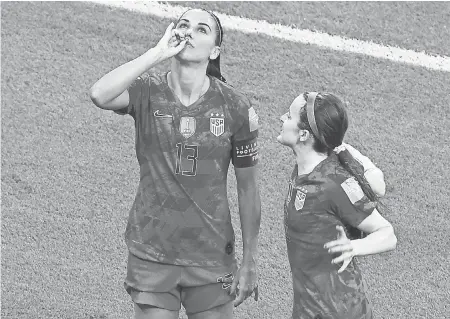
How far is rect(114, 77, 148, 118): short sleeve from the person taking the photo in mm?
6457

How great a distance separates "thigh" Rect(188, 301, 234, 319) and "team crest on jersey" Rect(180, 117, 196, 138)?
1.08 m

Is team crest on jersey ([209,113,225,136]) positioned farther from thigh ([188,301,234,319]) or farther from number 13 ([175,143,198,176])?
thigh ([188,301,234,319])

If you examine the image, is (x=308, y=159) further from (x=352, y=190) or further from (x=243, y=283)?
(x=243, y=283)

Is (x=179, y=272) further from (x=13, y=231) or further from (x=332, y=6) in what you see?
(x=332, y=6)

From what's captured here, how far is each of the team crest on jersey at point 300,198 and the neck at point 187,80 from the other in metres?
0.82

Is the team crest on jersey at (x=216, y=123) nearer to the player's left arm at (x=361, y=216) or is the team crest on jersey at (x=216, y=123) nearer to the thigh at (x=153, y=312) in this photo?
the player's left arm at (x=361, y=216)

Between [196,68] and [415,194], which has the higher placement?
[196,68]

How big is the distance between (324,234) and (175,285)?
97 cm

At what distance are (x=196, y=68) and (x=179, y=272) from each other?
1.20m

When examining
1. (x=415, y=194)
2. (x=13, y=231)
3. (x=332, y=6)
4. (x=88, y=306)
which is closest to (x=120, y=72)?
(x=88, y=306)

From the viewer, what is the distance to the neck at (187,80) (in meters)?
6.47

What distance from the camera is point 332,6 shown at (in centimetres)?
1259

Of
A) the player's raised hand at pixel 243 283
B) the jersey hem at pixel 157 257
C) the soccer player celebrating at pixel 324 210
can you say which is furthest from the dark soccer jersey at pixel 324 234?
the jersey hem at pixel 157 257

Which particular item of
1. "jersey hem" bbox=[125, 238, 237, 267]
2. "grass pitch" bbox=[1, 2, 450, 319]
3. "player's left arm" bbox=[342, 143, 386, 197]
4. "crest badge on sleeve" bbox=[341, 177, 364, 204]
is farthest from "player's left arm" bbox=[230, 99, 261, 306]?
"grass pitch" bbox=[1, 2, 450, 319]
